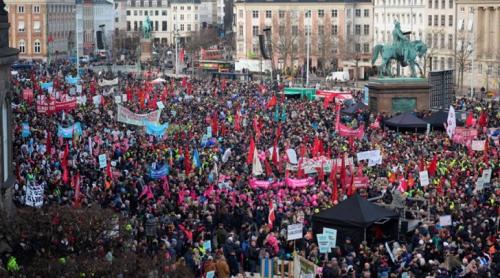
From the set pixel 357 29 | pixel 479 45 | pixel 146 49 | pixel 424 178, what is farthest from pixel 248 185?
pixel 146 49

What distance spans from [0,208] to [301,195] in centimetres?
1062

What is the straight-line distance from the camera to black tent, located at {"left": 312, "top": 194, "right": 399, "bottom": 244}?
92.0 ft

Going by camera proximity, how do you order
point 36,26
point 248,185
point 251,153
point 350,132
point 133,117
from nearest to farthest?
1. point 248,185
2. point 251,153
3. point 133,117
4. point 350,132
5. point 36,26

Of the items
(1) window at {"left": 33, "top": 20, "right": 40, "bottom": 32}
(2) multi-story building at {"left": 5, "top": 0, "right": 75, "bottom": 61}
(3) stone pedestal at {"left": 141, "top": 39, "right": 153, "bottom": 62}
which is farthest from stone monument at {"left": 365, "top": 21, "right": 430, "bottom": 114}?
(3) stone pedestal at {"left": 141, "top": 39, "right": 153, "bottom": 62}

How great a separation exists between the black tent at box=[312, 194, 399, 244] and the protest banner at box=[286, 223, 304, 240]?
3.71 ft

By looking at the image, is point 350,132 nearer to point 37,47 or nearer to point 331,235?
point 331,235

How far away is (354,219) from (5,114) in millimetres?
7937

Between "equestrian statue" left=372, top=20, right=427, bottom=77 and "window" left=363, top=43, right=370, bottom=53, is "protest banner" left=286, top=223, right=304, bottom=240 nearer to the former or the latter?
"equestrian statue" left=372, top=20, right=427, bottom=77

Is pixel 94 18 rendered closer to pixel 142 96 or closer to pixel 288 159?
pixel 142 96

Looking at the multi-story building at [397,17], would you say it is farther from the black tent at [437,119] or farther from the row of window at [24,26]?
the black tent at [437,119]

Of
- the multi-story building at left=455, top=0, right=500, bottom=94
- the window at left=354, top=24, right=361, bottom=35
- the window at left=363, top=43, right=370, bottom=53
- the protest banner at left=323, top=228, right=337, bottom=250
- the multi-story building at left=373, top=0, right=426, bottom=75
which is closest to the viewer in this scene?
the protest banner at left=323, top=228, right=337, bottom=250

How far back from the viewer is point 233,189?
1342 inches

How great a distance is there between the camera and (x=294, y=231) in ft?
89.2

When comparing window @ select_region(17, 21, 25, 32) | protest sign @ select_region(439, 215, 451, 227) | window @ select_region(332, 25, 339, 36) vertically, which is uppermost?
window @ select_region(17, 21, 25, 32)
